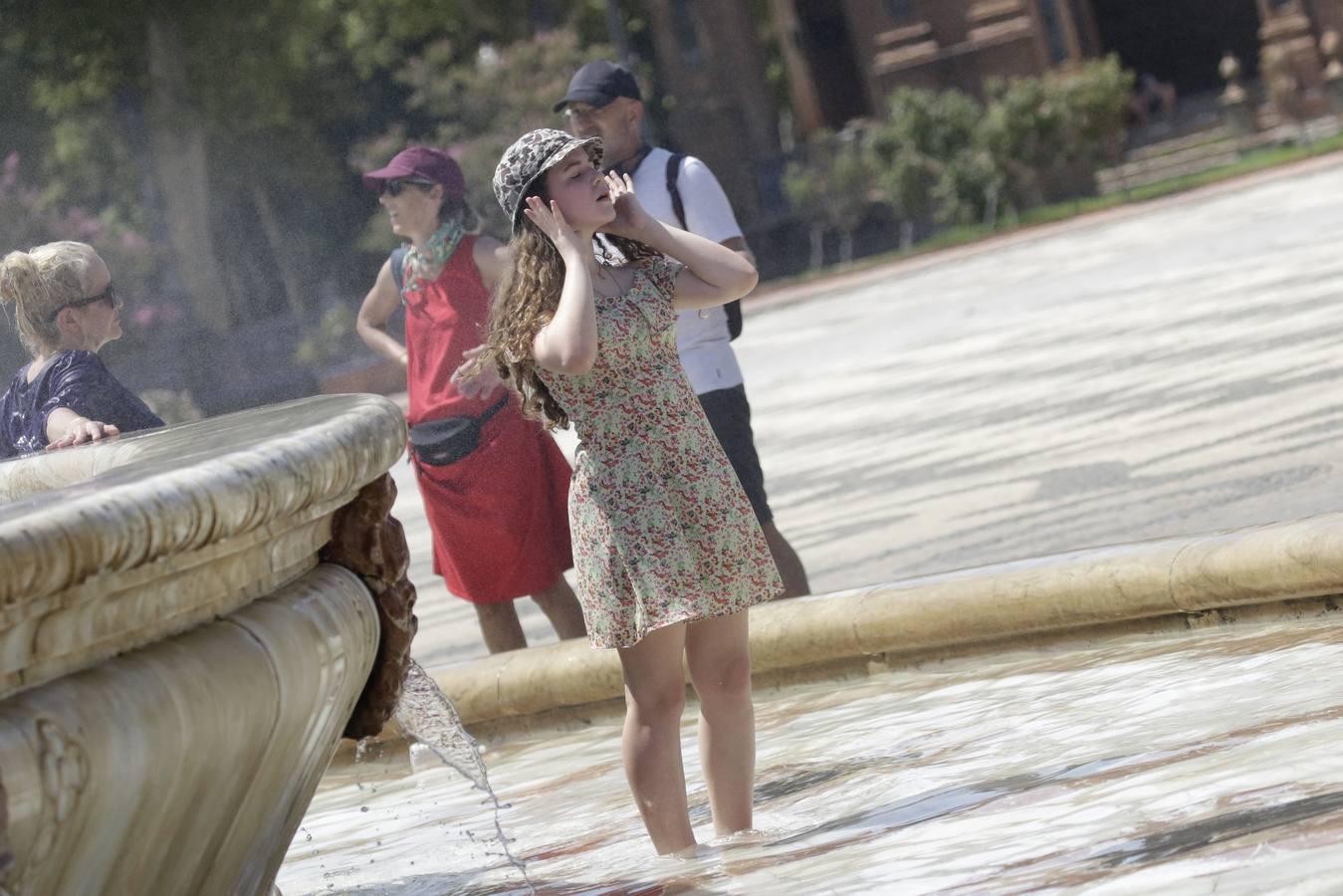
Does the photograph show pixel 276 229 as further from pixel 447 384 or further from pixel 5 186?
pixel 447 384

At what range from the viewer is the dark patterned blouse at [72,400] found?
15.2 ft

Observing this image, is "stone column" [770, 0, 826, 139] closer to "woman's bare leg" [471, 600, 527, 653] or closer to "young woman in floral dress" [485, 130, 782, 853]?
"woman's bare leg" [471, 600, 527, 653]

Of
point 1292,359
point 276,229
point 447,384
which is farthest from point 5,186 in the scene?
point 447,384

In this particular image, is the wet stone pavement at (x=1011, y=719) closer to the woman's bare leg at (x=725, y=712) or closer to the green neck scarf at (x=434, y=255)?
the woman's bare leg at (x=725, y=712)

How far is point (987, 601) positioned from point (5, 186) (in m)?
30.3

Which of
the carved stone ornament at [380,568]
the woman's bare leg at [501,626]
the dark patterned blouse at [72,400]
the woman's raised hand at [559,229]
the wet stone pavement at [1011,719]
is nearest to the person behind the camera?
the carved stone ornament at [380,568]

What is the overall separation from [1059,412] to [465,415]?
539 cm

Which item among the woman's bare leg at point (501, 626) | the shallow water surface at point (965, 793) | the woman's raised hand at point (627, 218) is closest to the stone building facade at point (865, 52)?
the woman's bare leg at point (501, 626)

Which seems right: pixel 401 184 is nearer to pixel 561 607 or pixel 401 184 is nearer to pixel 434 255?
pixel 434 255

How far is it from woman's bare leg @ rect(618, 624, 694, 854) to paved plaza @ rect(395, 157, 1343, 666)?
2700 mm

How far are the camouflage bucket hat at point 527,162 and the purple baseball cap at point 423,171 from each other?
6.38ft

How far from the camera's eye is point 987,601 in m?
5.35

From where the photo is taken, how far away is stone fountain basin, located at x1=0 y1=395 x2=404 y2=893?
2.26 m

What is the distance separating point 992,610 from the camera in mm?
5352
